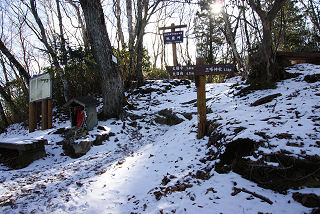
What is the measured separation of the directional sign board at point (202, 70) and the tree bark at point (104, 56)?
331 cm

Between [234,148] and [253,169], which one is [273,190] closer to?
[253,169]

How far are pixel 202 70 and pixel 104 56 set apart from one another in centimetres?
402

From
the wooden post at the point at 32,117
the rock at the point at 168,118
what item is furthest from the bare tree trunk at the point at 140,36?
the wooden post at the point at 32,117

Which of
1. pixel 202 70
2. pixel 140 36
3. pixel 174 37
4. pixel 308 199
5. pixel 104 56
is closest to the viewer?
pixel 308 199

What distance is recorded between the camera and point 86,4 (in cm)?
591

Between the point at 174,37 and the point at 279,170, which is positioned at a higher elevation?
the point at 174,37

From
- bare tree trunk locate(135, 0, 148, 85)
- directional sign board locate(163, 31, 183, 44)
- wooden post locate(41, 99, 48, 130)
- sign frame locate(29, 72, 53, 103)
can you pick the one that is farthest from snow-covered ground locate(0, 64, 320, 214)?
directional sign board locate(163, 31, 183, 44)

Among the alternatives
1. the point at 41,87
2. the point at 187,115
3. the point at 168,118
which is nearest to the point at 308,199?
the point at 187,115

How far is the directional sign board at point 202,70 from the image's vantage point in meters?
3.76

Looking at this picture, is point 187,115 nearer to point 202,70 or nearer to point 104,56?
point 202,70

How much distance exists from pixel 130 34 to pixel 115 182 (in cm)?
914

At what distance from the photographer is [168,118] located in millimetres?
6887

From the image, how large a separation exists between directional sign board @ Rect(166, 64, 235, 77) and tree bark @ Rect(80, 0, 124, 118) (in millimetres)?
3313

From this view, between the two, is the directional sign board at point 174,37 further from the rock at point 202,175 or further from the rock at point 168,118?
the rock at point 202,175
